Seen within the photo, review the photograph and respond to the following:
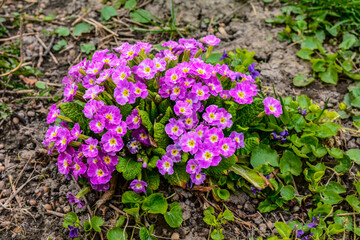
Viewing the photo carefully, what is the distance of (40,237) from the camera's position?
2.49 metres

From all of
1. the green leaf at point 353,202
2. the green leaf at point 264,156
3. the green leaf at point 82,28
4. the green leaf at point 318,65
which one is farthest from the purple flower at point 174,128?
the green leaf at point 82,28

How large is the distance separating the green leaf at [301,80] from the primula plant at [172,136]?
0.67 metres

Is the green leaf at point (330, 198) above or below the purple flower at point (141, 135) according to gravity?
below

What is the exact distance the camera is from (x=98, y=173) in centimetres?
242

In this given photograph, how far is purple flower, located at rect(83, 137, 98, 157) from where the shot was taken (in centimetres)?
234

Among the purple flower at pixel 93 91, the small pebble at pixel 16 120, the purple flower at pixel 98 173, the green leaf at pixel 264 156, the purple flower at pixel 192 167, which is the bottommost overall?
the small pebble at pixel 16 120

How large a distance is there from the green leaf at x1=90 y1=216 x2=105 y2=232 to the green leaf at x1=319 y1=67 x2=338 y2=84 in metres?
2.60

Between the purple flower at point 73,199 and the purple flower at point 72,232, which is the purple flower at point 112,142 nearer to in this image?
the purple flower at point 73,199

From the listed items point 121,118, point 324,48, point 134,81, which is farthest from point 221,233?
point 324,48

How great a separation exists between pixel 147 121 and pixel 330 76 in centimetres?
215

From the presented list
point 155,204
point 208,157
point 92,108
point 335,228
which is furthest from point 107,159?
point 335,228

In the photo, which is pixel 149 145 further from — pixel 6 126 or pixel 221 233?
pixel 6 126

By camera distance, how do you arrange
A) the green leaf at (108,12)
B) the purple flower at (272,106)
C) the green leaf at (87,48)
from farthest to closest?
the green leaf at (108,12)
the green leaf at (87,48)
the purple flower at (272,106)

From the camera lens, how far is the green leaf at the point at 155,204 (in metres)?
2.42
